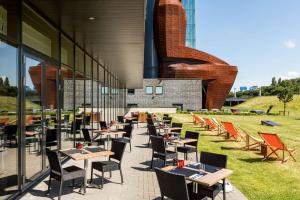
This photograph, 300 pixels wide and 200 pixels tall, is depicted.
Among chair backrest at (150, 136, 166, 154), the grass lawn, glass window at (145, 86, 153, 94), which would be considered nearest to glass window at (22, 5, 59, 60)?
chair backrest at (150, 136, 166, 154)

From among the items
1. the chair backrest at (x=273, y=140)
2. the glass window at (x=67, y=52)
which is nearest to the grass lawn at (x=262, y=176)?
the chair backrest at (x=273, y=140)

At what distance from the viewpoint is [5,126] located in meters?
5.52

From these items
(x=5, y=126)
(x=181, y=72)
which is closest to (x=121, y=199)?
(x=5, y=126)

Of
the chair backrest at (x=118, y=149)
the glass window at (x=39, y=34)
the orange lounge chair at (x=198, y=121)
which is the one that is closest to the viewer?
the glass window at (x=39, y=34)

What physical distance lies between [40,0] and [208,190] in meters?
4.57

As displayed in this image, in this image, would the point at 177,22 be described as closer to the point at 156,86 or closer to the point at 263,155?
the point at 156,86

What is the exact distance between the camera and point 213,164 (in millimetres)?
5273

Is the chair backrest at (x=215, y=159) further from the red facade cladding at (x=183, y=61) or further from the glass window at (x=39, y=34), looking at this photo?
the red facade cladding at (x=183, y=61)

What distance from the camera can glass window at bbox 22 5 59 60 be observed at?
6.05m

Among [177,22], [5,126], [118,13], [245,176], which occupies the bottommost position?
[245,176]

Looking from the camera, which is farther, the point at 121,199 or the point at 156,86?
the point at 156,86

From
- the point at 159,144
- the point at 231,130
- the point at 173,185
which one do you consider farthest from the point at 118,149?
the point at 231,130

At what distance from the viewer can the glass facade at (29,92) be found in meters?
5.37

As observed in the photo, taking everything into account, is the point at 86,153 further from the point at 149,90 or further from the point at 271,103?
the point at 271,103
